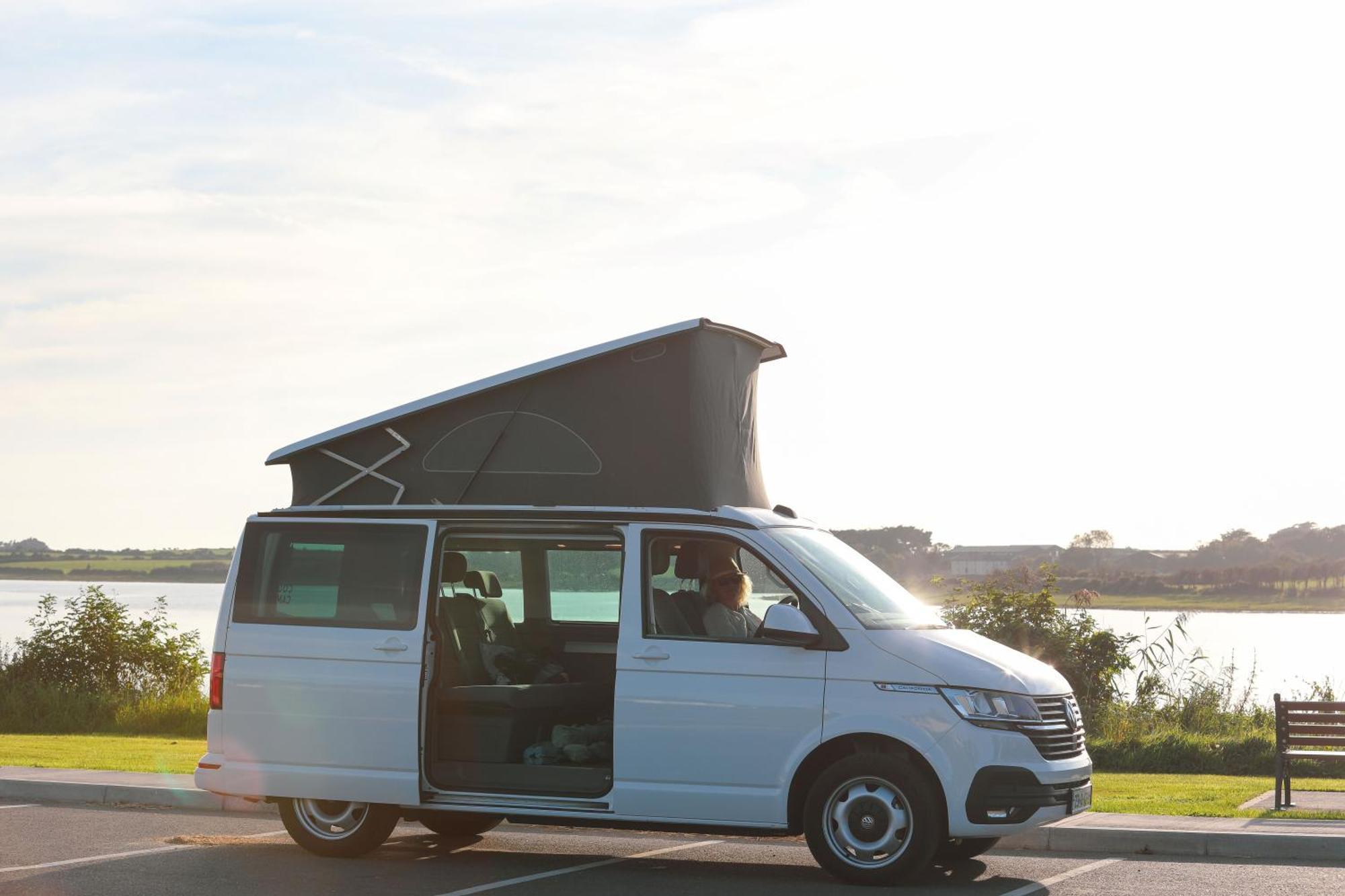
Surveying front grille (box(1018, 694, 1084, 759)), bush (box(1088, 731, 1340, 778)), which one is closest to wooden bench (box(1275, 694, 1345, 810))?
bush (box(1088, 731, 1340, 778))

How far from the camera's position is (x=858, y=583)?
9766mm

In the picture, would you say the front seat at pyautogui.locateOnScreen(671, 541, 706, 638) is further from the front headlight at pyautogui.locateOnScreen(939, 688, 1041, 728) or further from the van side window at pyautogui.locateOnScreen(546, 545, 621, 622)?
the front headlight at pyautogui.locateOnScreen(939, 688, 1041, 728)

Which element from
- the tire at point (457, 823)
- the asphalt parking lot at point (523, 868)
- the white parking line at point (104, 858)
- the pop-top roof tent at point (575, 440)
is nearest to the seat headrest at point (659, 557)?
the pop-top roof tent at point (575, 440)

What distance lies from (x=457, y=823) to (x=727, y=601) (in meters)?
2.82

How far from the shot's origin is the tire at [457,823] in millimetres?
10656

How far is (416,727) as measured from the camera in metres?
9.78

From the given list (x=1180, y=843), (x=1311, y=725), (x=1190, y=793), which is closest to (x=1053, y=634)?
(x=1190, y=793)

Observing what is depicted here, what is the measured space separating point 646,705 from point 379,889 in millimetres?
1837

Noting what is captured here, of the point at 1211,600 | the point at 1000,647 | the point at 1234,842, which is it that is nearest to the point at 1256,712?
the point at 1234,842

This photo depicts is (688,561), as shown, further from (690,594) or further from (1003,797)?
(1003,797)

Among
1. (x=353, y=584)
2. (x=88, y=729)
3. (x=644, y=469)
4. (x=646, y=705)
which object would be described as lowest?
(x=88, y=729)

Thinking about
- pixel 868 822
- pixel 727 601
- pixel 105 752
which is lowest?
pixel 105 752

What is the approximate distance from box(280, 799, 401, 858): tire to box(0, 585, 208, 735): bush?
12.9m

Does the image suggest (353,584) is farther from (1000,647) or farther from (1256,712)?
(1256,712)
